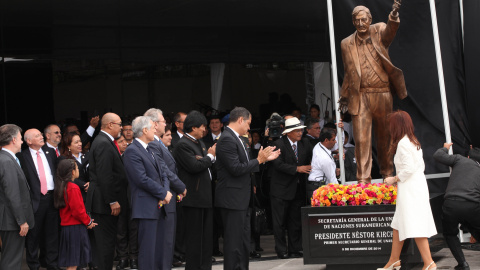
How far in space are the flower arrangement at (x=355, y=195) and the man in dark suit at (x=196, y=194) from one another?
1.32m

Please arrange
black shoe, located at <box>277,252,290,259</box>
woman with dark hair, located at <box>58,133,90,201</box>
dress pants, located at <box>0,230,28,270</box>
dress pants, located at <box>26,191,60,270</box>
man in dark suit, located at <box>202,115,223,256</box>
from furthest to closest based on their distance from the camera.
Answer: man in dark suit, located at <box>202,115,223,256</box> < black shoe, located at <box>277,252,290,259</box> < woman with dark hair, located at <box>58,133,90,201</box> < dress pants, located at <box>26,191,60,270</box> < dress pants, located at <box>0,230,28,270</box>

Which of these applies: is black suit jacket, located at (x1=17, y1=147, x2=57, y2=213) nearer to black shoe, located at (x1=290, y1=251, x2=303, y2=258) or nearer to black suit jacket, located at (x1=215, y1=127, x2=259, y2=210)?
black suit jacket, located at (x1=215, y1=127, x2=259, y2=210)

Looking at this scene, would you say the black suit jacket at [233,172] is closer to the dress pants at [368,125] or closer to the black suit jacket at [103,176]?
the black suit jacket at [103,176]

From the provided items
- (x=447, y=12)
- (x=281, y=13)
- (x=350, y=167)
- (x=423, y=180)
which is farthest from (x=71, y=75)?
(x=423, y=180)

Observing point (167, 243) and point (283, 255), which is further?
point (283, 255)

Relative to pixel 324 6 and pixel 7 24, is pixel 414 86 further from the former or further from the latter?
pixel 7 24

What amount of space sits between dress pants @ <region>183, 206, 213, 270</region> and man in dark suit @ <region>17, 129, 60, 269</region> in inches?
86.8

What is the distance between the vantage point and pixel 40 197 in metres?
10.4

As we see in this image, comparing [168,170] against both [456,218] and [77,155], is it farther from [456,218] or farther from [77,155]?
[456,218]

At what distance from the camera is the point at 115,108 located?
1467 cm

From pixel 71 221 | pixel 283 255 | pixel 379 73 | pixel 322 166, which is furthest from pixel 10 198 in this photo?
pixel 379 73

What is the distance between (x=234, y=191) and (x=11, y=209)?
2.39 m

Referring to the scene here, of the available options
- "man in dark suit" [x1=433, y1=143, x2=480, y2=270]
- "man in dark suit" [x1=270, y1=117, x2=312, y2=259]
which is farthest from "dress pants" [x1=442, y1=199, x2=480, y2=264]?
"man in dark suit" [x1=270, y1=117, x2=312, y2=259]

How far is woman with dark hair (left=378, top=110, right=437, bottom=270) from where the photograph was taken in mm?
8250
